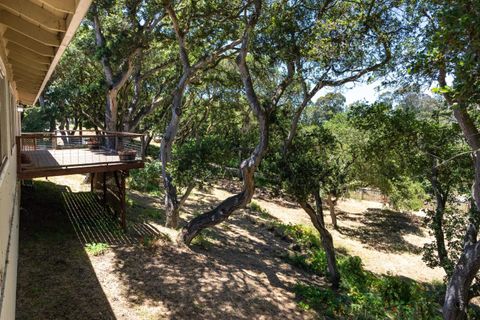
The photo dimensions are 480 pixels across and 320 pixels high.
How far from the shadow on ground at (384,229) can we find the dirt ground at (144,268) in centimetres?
130

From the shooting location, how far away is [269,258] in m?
13.0

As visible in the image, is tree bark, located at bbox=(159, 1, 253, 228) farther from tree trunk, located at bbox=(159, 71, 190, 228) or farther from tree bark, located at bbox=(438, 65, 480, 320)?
tree bark, located at bbox=(438, 65, 480, 320)

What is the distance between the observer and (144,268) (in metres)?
8.52

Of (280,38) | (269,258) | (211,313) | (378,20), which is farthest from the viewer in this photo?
(269,258)

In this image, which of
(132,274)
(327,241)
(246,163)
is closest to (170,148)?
(246,163)

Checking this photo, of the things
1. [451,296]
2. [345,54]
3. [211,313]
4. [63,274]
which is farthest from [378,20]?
[63,274]

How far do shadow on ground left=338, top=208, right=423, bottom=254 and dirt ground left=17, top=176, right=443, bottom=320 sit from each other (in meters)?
1.30

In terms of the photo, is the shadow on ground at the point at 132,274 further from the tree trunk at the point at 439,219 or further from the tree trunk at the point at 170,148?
the tree trunk at the point at 439,219

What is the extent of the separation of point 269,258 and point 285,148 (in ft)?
16.3

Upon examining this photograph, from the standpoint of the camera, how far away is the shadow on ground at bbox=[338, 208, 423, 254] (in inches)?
719

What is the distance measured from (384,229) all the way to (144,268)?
17.9 meters

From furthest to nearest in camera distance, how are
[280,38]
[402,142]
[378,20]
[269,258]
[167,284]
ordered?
[269,258]
[402,142]
[280,38]
[378,20]
[167,284]

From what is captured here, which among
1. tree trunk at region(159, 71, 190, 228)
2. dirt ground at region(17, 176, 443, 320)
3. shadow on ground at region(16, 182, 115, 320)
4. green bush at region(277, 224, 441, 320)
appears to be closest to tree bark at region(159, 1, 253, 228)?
tree trunk at region(159, 71, 190, 228)

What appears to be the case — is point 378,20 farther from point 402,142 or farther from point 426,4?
point 402,142
